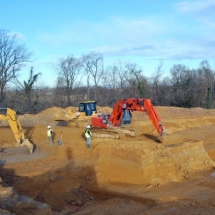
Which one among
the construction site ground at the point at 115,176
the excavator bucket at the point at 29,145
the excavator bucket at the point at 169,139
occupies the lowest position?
the construction site ground at the point at 115,176

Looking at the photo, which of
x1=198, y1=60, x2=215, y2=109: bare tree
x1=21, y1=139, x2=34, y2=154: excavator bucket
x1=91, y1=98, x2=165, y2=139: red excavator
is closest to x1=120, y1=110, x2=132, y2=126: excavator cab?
x1=91, y1=98, x2=165, y2=139: red excavator

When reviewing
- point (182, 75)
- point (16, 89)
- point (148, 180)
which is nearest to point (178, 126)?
point (148, 180)

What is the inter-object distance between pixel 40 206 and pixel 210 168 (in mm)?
9529

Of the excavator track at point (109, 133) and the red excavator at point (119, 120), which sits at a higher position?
the red excavator at point (119, 120)

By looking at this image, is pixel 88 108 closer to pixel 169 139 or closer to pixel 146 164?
pixel 169 139

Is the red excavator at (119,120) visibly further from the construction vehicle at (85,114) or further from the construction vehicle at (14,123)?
the construction vehicle at (85,114)

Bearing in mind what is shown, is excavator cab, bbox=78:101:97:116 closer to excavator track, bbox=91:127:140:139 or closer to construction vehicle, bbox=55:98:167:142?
construction vehicle, bbox=55:98:167:142

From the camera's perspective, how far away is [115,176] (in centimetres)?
1370

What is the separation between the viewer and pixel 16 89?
44750mm

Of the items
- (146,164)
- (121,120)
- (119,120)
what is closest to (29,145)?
(119,120)

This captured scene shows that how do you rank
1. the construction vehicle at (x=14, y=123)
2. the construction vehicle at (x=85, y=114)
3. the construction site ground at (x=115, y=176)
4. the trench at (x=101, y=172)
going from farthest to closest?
the construction vehicle at (x=85, y=114) → the construction vehicle at (x=14, y=123) → the trench at (x=101, y=172) → the construction site ground at (x=115, y=176)

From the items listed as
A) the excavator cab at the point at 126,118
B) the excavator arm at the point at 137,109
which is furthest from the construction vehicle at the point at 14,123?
the excavator cab at the point at 126,118

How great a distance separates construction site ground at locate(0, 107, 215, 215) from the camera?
1102cm

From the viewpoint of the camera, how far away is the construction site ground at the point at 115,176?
1102cm
